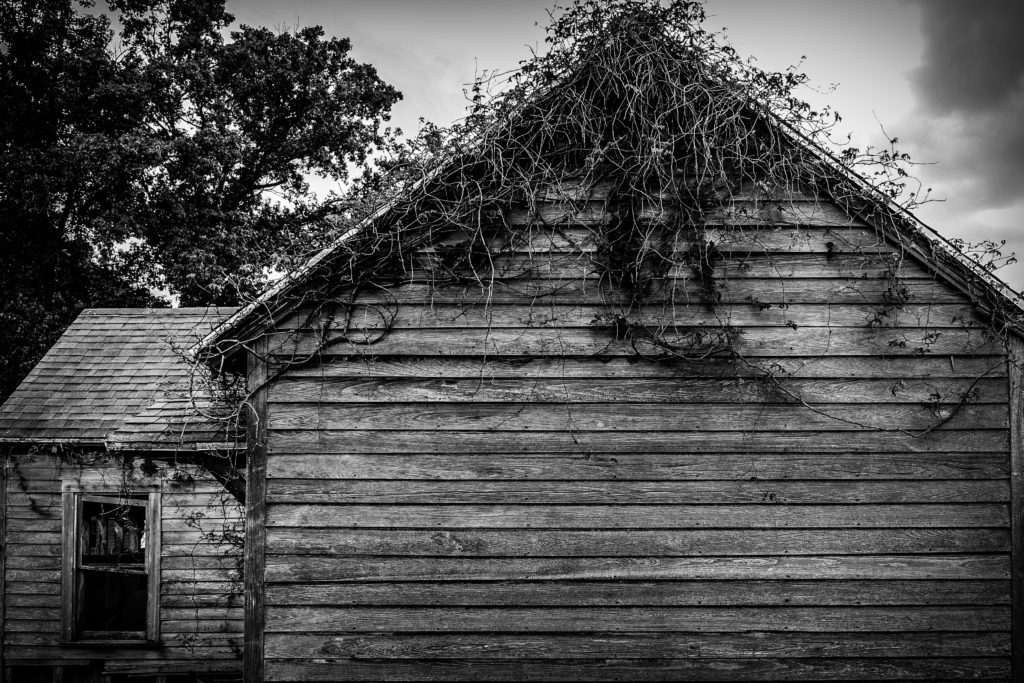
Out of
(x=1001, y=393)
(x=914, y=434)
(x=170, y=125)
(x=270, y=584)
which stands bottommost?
(x=270, y=584)

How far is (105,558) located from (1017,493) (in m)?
10.2

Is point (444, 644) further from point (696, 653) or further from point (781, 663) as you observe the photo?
point (781, 663)

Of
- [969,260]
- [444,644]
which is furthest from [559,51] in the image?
[444,644]

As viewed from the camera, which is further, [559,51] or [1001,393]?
[559,51]

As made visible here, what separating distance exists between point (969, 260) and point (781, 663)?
3185 mm

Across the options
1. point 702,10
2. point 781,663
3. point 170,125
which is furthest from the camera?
point 170,125

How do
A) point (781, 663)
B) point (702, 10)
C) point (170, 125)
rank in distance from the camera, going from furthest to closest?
point (170, 125), point (702, 10), point (781, 663)

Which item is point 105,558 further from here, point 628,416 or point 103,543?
point 628,416

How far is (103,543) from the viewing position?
8.92 m

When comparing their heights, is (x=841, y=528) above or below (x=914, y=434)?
below

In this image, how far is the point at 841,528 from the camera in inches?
186

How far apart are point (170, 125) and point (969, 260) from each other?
2186cm

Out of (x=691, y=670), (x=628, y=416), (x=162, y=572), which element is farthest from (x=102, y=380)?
(x=691, y=670)

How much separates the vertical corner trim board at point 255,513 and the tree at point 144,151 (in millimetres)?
10549
